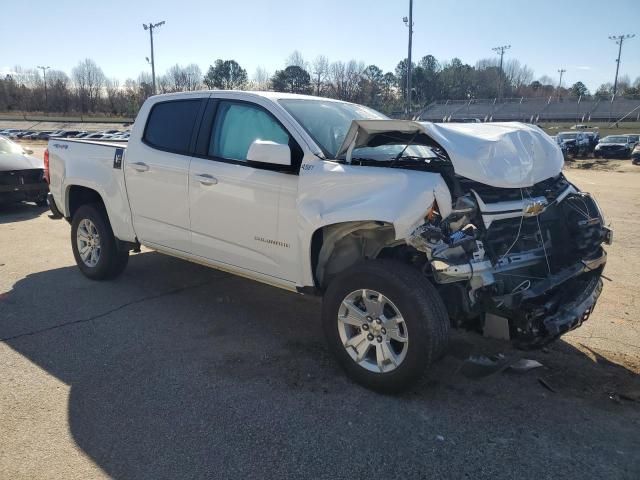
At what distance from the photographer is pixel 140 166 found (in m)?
5.12

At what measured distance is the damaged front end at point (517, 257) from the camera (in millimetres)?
3336

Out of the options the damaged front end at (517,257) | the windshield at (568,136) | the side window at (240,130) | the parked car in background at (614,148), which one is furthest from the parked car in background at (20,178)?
the parked car in background at (614,148)

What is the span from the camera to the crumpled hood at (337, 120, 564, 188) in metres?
3.44

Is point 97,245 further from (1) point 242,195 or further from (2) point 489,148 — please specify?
(2) point 489,148

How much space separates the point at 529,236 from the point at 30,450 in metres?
3.48

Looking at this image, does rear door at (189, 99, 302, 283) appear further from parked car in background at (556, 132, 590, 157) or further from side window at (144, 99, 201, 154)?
parked car in background at (556, 132, 590, 157)

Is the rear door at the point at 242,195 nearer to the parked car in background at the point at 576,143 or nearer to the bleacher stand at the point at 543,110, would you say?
the parked car in background at the point at 576,143

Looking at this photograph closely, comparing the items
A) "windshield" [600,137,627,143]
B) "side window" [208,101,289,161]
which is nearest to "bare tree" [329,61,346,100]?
"windshield" [600,137,627,143]

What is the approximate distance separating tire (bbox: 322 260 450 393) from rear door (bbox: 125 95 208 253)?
72.8 inches

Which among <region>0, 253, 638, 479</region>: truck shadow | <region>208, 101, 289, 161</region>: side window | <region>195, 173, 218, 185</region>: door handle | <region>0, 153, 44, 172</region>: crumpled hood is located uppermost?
<region>208, 101, 289, 161</region>: side window

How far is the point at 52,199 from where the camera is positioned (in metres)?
6.32

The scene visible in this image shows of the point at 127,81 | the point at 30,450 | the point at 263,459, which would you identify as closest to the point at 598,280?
the point at 263,459

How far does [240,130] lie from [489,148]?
2041 millimetres

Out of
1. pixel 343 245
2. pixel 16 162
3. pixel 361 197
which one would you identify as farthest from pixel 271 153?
pixel 16 162
